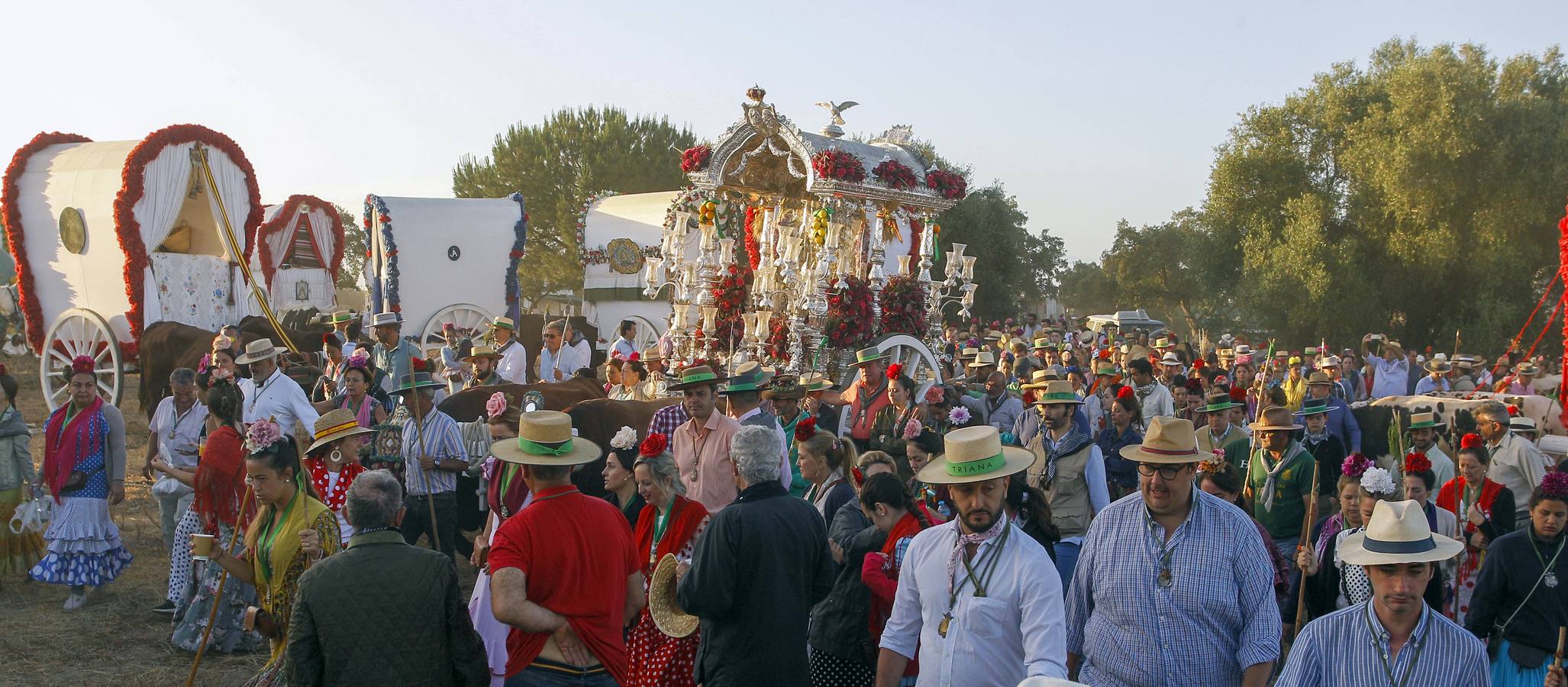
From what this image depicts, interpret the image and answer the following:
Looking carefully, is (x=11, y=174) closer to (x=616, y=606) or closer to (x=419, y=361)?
(x=419, y=361)

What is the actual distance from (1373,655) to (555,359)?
37.8ft

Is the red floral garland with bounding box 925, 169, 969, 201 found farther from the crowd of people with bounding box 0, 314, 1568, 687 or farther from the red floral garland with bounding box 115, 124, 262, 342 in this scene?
the red floral garland with bounding box 115, 124, 262, 342

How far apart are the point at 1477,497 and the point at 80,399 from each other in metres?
8.74

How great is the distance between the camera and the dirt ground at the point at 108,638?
6.61 meters

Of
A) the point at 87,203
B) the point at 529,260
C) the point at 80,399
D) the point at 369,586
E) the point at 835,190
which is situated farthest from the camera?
the point at 529,260

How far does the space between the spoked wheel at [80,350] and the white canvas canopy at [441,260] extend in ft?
15.8

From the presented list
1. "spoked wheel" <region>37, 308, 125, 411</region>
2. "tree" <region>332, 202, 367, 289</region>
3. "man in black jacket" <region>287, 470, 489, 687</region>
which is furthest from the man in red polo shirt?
"tree" <region>332, 202, 367, 289</region>

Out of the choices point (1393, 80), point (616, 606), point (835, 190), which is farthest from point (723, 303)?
point (1393, 80)

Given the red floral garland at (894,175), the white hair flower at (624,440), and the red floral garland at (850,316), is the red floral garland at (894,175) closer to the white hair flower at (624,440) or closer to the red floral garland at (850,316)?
the red floral garland at (850,316)

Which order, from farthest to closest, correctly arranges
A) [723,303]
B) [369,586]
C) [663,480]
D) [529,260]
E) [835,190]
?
[529,260]
[723,303]
[835,190]
[663,480]
[369,586]

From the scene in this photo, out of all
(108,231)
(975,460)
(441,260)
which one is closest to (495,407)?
(975,460)

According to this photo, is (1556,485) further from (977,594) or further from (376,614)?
(376,614)

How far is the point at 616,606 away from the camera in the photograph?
164 inches

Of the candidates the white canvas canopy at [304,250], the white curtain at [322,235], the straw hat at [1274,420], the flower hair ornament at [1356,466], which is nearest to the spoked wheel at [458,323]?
the white canvas canopy at [304,250]
